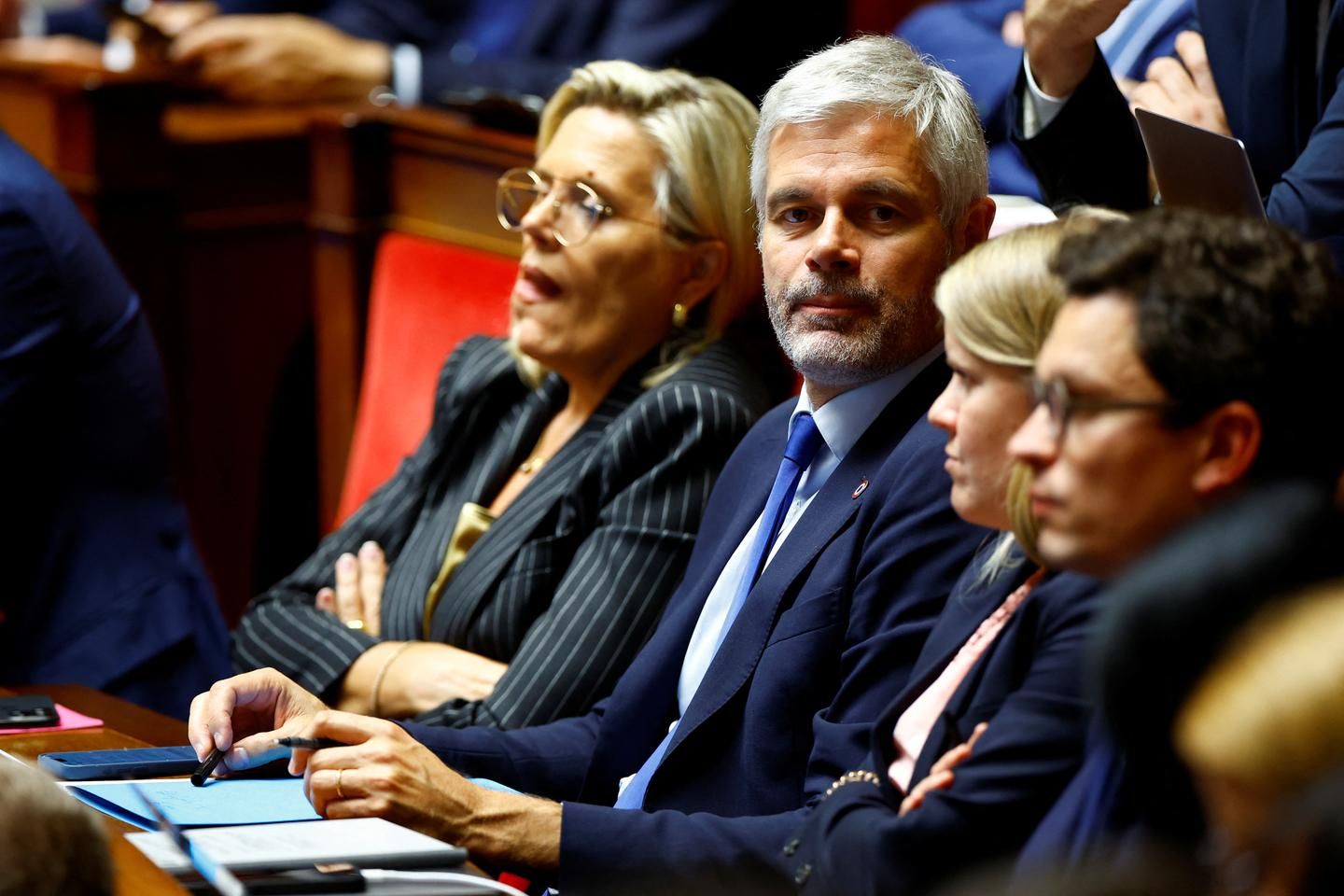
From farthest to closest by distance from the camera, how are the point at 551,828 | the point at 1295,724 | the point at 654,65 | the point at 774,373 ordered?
the point at 654,65
the point at 774,373
the point at 551,828
the point at 1295,724

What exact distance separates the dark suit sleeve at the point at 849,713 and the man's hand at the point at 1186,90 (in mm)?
631

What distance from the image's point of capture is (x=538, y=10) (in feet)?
13.5

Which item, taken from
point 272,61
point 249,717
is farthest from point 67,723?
point 272,61

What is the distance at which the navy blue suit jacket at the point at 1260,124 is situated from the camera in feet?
6.02

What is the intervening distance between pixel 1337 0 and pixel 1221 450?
2.95ft

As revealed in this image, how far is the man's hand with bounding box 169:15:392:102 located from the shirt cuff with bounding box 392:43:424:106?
0.08 feet

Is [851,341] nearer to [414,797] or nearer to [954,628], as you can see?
[954,628]

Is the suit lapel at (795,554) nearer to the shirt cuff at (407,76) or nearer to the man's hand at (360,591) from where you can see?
the man's hand at (360,591)

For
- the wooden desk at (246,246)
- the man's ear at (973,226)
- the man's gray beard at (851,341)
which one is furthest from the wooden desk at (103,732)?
the wooden desk at (246,246)

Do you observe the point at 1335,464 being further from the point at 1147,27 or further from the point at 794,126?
the point at 1147,27

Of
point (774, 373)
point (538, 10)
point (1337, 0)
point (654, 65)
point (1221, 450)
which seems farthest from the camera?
point (538, 10)

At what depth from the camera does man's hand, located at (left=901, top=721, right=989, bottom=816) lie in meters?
1.40

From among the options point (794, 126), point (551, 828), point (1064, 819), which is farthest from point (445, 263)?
point (1064, 819)

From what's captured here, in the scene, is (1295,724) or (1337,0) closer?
(1295,724)
